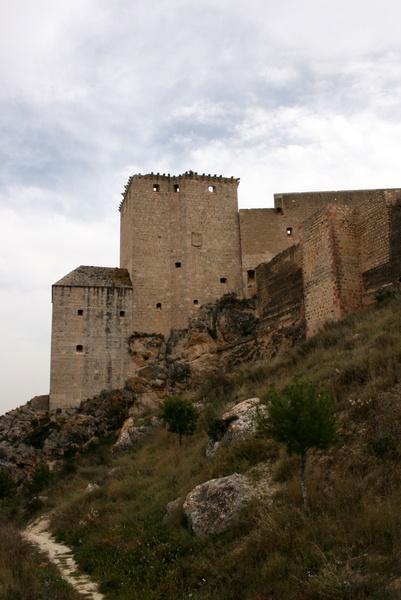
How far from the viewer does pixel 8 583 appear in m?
7.54

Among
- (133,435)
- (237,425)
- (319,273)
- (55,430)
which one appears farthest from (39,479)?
(319,273)

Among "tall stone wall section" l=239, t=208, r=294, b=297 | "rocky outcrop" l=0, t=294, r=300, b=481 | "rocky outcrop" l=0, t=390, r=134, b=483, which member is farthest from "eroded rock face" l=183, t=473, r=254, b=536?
"tall stone wall section" l=239, t=208, r=294, b=297

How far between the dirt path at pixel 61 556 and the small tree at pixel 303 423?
324 cm

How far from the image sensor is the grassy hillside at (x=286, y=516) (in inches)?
230

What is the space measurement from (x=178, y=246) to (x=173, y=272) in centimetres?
118

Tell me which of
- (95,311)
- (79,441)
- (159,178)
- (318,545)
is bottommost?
(318,545)

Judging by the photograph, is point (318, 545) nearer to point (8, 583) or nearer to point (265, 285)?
point (8, 583)

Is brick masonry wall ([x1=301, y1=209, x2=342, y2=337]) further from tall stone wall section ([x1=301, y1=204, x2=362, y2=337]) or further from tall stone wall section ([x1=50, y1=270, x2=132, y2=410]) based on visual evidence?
tall stone wall section ([x1=50, y1=270, x2=132, y2=410])

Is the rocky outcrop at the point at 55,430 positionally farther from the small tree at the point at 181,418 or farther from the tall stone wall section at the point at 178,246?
the small tree at the point at 181,418

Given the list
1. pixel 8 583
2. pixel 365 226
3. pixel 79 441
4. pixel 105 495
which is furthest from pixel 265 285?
pixel 8 583

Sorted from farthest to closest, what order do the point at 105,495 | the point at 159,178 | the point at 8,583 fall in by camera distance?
the point at 159,178 → the point at 105,495 → the point at 8,583

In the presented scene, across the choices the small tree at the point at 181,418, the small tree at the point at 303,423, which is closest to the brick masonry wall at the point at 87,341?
the small tree at the point at 181,418

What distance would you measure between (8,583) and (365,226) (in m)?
12.9

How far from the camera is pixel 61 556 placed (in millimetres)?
10109
